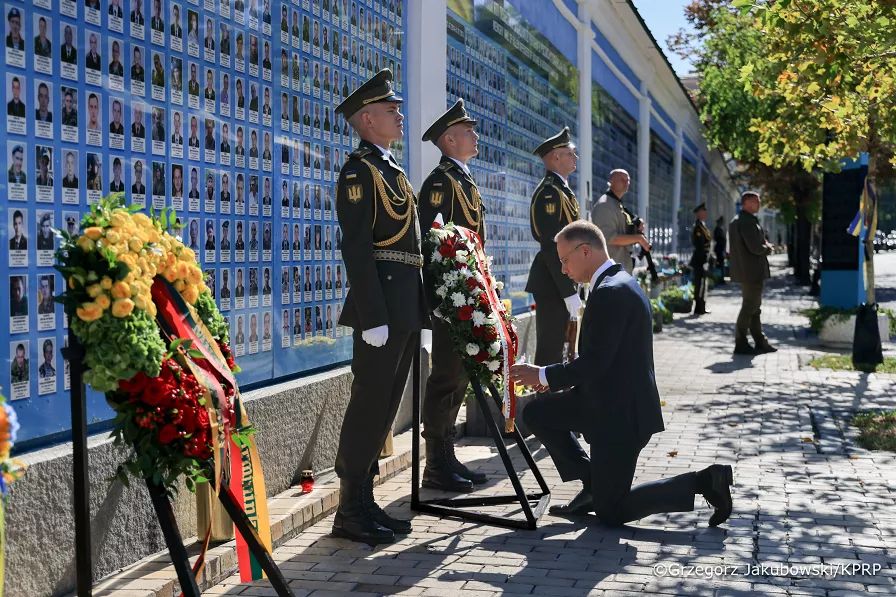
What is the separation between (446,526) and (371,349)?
1128 millimetres

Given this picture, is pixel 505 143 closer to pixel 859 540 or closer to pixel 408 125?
pixel 408 125

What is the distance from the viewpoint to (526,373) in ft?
20.7

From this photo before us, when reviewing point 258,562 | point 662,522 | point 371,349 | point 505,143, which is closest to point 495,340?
point 371,349

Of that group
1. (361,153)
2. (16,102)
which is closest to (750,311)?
(361,153)

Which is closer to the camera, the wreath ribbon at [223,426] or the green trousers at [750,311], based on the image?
the wreath ribbon at [223,426]

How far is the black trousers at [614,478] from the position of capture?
6172mm

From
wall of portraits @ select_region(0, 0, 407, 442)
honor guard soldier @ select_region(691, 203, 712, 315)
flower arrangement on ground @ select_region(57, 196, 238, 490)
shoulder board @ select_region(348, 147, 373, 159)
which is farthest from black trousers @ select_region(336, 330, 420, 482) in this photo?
honor guard soldier @ select_region(691, 203, 712, 315)

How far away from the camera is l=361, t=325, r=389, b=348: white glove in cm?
598

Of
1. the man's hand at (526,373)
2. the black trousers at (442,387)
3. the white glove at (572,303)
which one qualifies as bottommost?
the black trousers at (442,387)

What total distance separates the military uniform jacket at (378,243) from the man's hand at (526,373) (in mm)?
583

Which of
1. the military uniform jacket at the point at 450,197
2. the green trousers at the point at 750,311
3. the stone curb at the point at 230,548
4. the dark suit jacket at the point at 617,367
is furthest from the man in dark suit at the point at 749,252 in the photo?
the dark suit jacket at the point at 617,367

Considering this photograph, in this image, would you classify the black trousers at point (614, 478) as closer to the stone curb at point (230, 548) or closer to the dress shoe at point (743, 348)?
the stone curb at point (230, 548)

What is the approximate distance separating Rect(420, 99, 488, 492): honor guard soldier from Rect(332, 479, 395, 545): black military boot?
1.30 metres

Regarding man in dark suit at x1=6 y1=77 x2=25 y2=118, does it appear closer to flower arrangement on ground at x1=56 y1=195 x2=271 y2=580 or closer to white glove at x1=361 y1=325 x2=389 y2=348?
flower arrangement on ground at x1=56 y1=195 x2=271 y2=580
